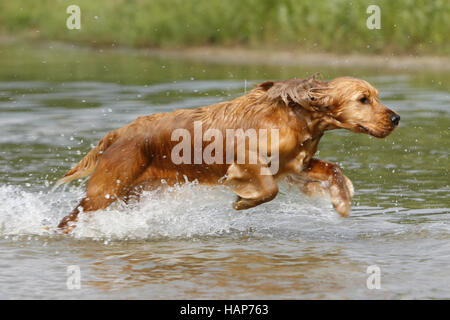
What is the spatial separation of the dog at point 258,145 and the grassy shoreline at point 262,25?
1226 centimetres

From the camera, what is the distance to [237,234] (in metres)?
7.07

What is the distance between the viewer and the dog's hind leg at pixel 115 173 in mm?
6785

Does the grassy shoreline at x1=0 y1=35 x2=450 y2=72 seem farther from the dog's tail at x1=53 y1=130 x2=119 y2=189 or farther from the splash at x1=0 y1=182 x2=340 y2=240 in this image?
the dog's tail at x1=53 y1=130 x2=119 y2=189

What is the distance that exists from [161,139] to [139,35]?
18.8 metres

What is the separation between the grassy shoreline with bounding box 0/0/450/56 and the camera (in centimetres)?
1870

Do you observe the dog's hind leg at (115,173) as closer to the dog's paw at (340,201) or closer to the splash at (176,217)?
the splash at (176,217)

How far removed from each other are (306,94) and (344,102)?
263 mm

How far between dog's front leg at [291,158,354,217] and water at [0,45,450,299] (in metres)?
0.18

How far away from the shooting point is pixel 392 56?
19.1 meters

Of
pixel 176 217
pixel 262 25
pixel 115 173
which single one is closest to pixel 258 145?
pixel 115 173

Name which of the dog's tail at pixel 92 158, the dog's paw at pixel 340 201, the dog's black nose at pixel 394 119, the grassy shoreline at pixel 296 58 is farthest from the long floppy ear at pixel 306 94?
the grassy shoreline at pixel 296 58

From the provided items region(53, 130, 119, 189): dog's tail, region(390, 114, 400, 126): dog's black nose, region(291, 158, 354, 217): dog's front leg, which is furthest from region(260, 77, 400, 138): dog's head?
region(53, 130, 119, 189): dog's tail
